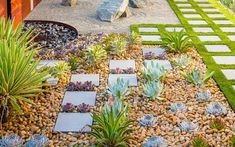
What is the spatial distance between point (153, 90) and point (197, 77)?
0.67m

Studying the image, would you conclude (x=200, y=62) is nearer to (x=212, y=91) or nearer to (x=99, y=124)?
(x=212, y=91)

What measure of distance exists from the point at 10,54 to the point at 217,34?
438 centimetres

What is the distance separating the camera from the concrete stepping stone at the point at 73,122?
4080mm

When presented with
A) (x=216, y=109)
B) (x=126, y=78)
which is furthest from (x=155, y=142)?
(x=126, y=78)

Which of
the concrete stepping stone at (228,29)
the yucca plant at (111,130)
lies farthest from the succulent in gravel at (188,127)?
the concrete stepping stone at (228,29)

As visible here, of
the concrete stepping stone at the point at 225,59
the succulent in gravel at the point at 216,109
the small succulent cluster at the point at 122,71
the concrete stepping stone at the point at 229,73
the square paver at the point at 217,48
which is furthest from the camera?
the square paver at the point at 217,48

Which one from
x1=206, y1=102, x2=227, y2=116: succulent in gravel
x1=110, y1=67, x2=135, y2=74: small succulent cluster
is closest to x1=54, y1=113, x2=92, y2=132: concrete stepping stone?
x1=206, y1=102, x2=227, y2=116: succulent in gravel

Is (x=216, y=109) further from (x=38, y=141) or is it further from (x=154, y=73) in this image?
(x=38, y=141)

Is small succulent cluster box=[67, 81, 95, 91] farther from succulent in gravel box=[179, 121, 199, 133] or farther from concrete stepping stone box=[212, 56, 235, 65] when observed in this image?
concrete stepping stone box=[212, 56, 235, 65]

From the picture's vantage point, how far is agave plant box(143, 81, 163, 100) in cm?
470

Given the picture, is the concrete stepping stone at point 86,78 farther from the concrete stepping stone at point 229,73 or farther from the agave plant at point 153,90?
the concrete stepping stone at point 229,73

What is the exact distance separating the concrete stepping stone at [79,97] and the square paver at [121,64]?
0.98 meters

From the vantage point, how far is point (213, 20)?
882cm

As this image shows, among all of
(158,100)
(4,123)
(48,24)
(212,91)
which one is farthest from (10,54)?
(48,24)
